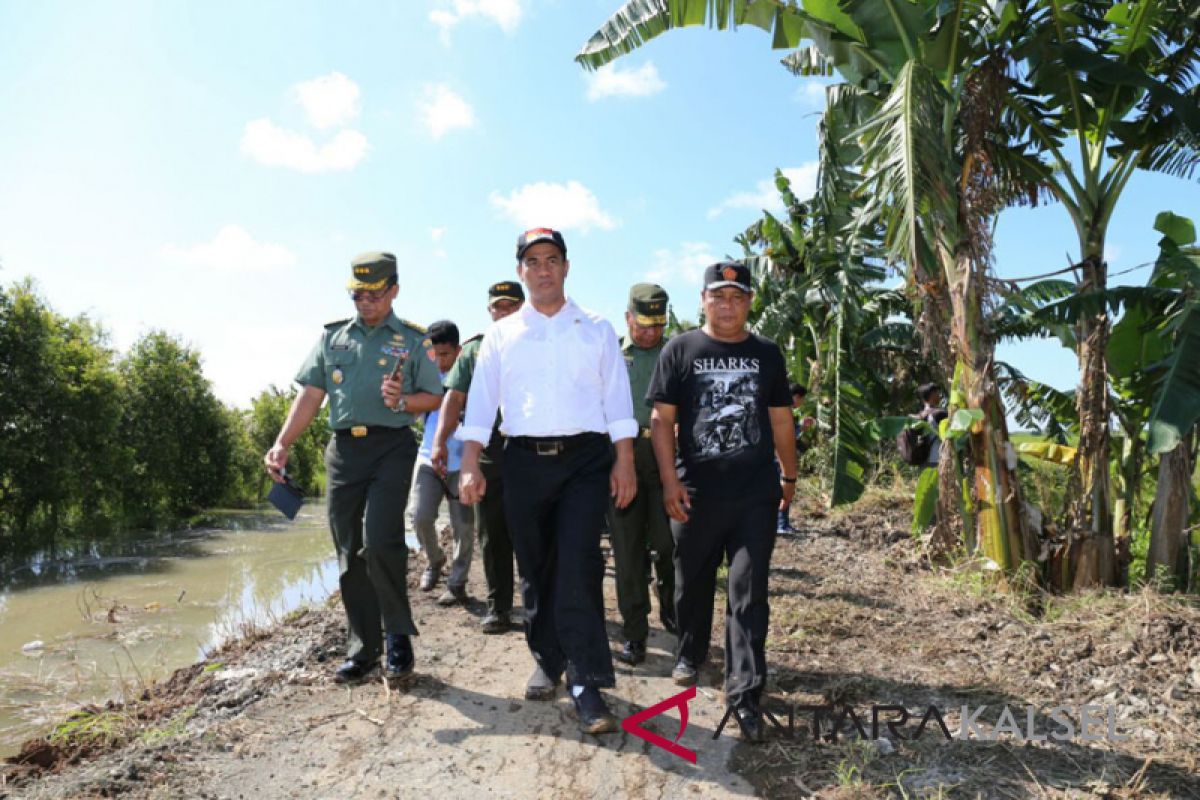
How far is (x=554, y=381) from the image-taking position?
3.47 meters

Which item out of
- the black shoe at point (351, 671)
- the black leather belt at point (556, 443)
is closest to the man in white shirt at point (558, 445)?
the black leather belt at point (556, 443)

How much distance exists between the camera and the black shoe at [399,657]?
402 centimetres

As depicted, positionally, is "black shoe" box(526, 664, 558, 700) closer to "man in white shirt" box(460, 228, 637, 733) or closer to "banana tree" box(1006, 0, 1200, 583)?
"man in white shirt" box(460, 228, 637, 733)

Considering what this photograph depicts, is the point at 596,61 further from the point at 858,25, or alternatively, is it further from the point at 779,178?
the point at 779,178

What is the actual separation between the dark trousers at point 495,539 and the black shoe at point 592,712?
175 cm

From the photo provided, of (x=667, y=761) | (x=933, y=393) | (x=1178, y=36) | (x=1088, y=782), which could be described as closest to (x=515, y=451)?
(x=667, y=761)

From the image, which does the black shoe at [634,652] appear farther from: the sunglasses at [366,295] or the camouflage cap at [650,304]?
the sunglasses at [366,295]

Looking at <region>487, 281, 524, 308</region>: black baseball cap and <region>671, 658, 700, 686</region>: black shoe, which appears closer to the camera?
<region>671, 658, 700, 686</region>: black shoe

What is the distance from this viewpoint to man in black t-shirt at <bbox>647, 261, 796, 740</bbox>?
11.3ft

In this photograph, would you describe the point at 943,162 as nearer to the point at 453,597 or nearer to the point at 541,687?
the point at 541,687

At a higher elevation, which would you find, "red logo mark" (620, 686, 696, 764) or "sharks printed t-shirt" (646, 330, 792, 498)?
"sharks printed t-shirt" (646, 330, 792, 498)

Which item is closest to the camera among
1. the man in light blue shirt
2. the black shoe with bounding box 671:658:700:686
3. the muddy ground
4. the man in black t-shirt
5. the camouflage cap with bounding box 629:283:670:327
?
the muddy ground

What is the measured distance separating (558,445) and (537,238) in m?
0.95

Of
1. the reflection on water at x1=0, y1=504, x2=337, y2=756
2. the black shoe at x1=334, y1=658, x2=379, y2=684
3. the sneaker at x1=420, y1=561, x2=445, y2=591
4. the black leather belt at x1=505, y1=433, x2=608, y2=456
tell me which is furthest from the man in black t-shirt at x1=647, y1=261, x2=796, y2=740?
the sneaker at x1=420, y1=561, x2=445, y2=591
